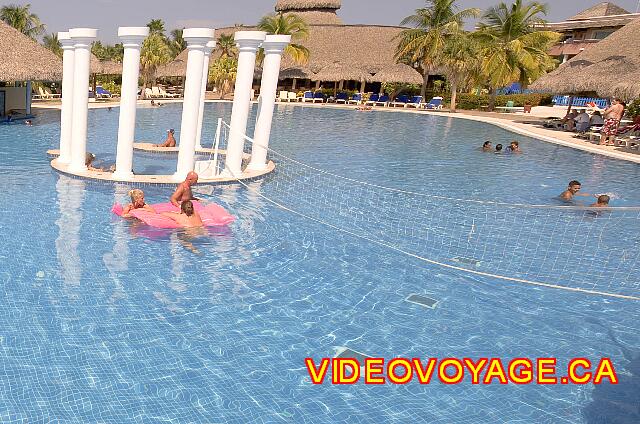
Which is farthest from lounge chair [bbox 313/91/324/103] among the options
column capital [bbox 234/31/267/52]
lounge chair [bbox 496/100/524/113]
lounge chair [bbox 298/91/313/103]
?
column capital [bbox 234/31/267/52]

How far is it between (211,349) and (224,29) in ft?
201

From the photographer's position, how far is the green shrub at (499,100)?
43250 millimetres

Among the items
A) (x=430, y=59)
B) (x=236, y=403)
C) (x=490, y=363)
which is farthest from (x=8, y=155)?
(x=430, y=59)

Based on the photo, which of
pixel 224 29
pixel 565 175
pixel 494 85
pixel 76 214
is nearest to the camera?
pixel 76 214

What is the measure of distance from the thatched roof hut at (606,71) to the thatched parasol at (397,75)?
1506cm

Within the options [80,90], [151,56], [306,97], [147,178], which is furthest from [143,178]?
[306,97]

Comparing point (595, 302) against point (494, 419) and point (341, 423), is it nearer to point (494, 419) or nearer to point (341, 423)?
point (494, 419)

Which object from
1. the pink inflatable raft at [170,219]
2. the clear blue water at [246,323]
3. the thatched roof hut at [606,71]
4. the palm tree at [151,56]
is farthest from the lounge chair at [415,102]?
the pink inflatable raft at [170,219]

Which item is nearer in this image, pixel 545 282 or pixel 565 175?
pixel 545 282

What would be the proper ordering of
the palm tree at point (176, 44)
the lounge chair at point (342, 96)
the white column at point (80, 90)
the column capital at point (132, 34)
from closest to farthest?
the column capital at point (132, 34), the white column at point (80, 90), the lounge chair at point (342, 96), the palm tree at point (176, 44)

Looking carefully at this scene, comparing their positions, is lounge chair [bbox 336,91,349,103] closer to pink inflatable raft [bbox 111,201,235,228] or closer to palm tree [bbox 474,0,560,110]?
palm tree [bbox 474,0,560,110]

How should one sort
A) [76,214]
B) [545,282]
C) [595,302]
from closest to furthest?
[595,302] → [545,282] → [76,214]

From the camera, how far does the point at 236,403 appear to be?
15.5 feet

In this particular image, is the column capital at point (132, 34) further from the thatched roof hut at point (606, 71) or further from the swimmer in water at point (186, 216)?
the thatched roof hut at point (606, 71)
